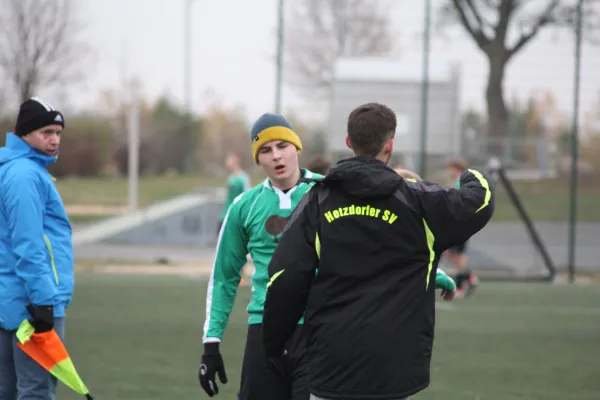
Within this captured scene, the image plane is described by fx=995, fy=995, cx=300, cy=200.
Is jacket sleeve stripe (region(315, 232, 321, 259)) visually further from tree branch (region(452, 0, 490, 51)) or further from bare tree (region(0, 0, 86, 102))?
bare tree (region(0, 0, 86, 102))

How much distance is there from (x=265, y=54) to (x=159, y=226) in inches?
240

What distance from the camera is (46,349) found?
16.3 feet

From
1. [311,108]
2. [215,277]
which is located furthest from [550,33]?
[215,277]

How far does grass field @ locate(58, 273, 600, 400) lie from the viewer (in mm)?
7801

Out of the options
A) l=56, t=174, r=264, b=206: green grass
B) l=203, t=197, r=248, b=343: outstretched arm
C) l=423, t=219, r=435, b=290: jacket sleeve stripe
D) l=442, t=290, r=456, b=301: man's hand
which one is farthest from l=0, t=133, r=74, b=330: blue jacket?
l=56, t=174, r=264, b=206: green grass

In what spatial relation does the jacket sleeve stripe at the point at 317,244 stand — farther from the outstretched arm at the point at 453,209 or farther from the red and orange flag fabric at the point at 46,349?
the red and orange flag fabric at the point at 46,349

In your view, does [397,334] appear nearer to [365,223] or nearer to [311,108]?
[365,223]

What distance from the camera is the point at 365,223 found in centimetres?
357

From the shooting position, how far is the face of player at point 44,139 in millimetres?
5109

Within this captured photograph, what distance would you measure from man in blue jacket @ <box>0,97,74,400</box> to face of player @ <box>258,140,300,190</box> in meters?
1.14

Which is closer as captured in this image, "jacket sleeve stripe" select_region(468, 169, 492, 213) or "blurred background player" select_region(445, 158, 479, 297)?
"jacket sleeve stripe" select_region(468, 169, 492, 213)

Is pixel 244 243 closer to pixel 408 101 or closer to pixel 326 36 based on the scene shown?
pixel 408 101

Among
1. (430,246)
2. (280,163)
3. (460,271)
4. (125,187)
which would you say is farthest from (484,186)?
(125,187)

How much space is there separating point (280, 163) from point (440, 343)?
221 inches
